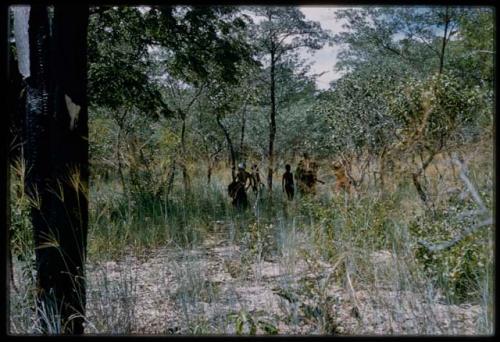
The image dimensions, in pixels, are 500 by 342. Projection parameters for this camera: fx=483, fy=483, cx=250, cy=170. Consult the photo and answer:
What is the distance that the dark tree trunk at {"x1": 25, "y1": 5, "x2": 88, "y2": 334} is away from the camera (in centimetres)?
291

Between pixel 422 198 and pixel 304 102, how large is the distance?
11889mm

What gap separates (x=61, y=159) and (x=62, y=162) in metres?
0.02

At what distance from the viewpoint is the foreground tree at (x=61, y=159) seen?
291 centimetres

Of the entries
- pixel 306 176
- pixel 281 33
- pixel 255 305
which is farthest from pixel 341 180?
pixel 281 33

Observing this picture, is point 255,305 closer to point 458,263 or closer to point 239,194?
point 458,263

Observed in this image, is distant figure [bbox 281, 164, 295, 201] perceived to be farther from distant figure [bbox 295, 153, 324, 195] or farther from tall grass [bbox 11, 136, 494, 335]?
tall grass [bbox 11, 136, 494, 335]

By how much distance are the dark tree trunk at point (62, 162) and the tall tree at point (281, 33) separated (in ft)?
26.7

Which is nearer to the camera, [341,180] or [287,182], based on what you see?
[341,180]

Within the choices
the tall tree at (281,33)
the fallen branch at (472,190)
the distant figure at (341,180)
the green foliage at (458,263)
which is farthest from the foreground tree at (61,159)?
the tall tree at (281,33)

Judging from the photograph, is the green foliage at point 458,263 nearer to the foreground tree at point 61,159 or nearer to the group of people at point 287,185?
the foreground tree at point 61,159

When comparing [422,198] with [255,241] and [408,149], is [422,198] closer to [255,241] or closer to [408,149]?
[408,149]

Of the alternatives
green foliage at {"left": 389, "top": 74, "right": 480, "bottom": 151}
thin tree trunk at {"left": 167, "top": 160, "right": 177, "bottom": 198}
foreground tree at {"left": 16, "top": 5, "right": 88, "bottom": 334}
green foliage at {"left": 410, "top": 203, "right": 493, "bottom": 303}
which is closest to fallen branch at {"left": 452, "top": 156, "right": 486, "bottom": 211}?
green foliage at {"left": 410, "top": 203, "right": 493, "bottom": 303}

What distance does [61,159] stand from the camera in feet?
9.65

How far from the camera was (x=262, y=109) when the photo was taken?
15023mm
